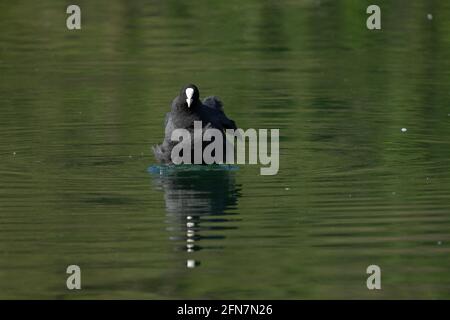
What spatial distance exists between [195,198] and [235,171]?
50.8 inches

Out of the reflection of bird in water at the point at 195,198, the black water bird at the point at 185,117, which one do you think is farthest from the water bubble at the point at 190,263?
the black water bird at the point at 185,117

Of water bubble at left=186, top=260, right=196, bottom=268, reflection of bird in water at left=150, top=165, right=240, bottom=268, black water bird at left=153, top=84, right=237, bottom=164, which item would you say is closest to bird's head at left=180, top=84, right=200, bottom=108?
black water bird at left=153, top=84, right=237, bottom=164

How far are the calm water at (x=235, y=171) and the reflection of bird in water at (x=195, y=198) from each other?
0.11 ft

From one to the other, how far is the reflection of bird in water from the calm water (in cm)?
3

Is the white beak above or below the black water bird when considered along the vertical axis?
above

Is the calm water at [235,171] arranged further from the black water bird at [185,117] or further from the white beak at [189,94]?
the white beak at [189,94]

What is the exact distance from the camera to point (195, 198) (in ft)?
41.2

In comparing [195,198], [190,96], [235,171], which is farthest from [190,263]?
[235,171]

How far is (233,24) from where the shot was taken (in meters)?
26.9

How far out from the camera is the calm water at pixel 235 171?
10000 millimetres

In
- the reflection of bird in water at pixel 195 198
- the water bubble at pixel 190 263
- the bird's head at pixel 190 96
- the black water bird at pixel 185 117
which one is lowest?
the water bubble at pixel 190 263

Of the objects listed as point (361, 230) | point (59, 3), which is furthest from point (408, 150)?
point (59, 3)

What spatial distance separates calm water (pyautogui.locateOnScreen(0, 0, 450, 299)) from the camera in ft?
32.8

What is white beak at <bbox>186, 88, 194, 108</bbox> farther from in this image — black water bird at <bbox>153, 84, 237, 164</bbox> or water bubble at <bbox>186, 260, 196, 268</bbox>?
water bubble at <bbox>186, 260, 196, 268</bbox>
